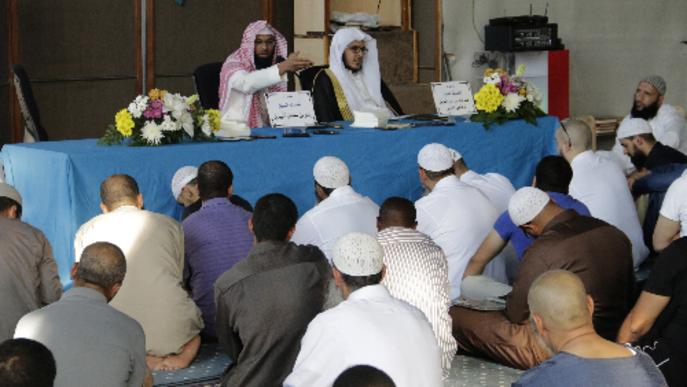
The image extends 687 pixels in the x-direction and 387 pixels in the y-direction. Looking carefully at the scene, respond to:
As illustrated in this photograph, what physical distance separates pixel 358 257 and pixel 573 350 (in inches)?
28.6

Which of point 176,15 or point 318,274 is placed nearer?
point 318,274

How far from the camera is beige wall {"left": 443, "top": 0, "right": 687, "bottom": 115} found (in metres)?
11.0

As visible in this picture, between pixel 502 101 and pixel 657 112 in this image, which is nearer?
pixel 502 101

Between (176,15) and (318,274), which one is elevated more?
(176,15)

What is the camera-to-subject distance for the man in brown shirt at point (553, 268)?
4.90 meters

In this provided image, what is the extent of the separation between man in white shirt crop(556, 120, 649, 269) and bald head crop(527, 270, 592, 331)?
11.4ft

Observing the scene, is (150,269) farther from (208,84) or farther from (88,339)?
(208,84)

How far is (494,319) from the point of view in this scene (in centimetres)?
532

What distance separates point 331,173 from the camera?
5695 millimetres

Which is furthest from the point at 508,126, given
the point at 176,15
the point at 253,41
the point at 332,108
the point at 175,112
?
the point at 176,15

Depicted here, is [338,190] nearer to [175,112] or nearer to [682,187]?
[175,112]

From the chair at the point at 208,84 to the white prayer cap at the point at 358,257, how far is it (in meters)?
4.45

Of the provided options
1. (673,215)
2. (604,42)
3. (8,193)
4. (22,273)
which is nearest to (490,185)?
(673,215)

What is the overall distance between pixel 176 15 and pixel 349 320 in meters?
6.63
